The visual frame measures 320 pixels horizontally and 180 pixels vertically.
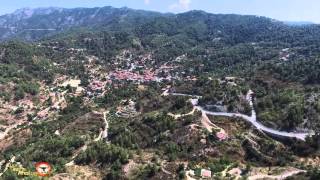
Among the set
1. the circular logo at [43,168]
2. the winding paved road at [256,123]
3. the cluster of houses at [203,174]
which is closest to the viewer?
the cluster of houses at [203,174]

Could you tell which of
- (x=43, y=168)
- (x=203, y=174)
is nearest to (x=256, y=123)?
(x=203, y=174)

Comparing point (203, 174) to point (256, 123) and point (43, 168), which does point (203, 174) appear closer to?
point (256, 123)

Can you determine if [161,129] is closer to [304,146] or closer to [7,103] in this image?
[304,146]

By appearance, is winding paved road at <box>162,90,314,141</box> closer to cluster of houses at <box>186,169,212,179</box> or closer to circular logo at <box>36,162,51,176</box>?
cluster of houses at <box>186,169,212,179</box>

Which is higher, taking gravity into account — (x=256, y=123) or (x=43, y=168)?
(x=256, y=123)

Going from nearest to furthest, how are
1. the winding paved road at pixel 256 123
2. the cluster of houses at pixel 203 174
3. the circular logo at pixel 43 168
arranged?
the cluster of houses at pixel 203 174, the circular logo at pixel 43 168, the winding paved road at pixel 256 123

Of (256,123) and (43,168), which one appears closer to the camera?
(43,168)

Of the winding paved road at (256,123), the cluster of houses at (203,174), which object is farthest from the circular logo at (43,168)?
the winding paved road at (256,123)

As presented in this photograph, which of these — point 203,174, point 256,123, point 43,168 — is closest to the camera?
point 203,174

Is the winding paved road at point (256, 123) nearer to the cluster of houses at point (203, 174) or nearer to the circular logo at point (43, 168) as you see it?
the cluster of houses at point (203, 174)
